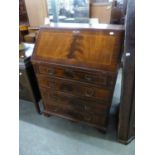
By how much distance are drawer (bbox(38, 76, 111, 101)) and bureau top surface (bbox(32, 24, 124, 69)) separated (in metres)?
0.20

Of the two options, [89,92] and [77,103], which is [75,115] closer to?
[77,103]

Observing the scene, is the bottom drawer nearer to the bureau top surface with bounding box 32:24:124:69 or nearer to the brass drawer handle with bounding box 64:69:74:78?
the brass drawer handle with bounding box 64:69:74:78

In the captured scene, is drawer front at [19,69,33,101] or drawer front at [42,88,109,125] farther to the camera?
drawer front at [19,69,33,101]

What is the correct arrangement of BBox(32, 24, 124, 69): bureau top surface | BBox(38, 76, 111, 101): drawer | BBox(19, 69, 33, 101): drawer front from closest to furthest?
1. BBox(32, 24, 124, 69): bureau top surface
2. BBox(38, 76, 111, 101): drawer
3. BBox(19, 69, 33, 101): drawer front

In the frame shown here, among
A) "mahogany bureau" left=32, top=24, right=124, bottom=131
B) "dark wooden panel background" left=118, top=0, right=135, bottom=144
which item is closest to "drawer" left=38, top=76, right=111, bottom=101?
"mahogany bureau" left=32, top=24, right=124, bottom=131

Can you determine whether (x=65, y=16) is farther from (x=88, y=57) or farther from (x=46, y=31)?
(x=88, y=57)

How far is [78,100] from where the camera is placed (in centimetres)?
152

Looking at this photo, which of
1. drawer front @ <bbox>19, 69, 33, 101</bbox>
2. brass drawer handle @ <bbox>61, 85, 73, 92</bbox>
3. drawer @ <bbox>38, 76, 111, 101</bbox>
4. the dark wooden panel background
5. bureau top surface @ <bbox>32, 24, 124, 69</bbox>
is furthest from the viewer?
drawer front @ <bbox>19, 69, 33, 101</bbox>

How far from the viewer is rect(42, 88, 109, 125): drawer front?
4.87ft

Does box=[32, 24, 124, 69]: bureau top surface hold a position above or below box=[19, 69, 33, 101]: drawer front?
above

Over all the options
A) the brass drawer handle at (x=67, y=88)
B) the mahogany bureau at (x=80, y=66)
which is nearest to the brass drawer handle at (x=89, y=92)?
the mahogany bureau at (x=80, y=66)

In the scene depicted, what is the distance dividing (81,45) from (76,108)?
634 millimetres
